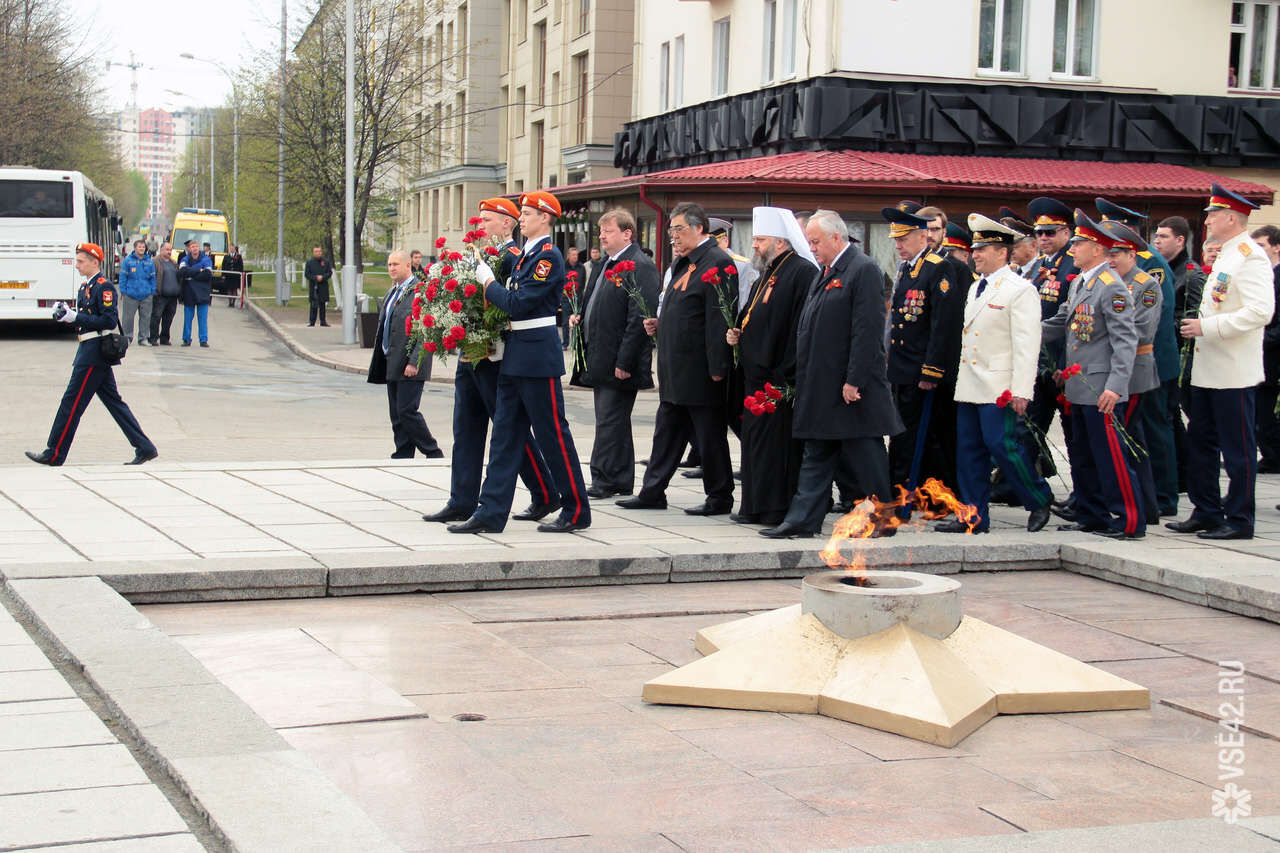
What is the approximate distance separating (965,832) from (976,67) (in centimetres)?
2374

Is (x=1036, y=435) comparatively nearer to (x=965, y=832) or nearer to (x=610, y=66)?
(x=965, y=832)

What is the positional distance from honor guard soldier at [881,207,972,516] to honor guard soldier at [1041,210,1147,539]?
2.49 feet

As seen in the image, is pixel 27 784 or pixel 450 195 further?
pixel 450 195

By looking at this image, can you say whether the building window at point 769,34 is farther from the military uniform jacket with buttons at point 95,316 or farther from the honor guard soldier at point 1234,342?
the honor guard soldier at point 1234,342

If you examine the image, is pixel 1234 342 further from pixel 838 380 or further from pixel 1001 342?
pixel 838 380

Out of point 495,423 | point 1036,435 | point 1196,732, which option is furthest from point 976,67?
point 1196,732

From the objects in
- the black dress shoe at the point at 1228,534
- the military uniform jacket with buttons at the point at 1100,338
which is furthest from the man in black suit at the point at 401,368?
the black dress shoe at the point at 1228,534

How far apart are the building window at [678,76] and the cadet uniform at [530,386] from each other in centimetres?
2504

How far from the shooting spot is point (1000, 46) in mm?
26453

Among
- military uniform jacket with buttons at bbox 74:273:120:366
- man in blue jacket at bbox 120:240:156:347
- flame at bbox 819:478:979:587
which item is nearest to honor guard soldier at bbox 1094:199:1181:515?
flame at bbox 819:478:979:587

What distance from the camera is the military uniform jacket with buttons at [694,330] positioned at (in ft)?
31.0

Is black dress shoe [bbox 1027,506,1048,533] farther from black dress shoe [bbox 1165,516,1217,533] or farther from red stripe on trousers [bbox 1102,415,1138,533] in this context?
black dress shoe [bbox 1165,516,1217,533]

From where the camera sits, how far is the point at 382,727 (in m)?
5.05

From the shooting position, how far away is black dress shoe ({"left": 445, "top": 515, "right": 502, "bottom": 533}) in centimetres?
850
